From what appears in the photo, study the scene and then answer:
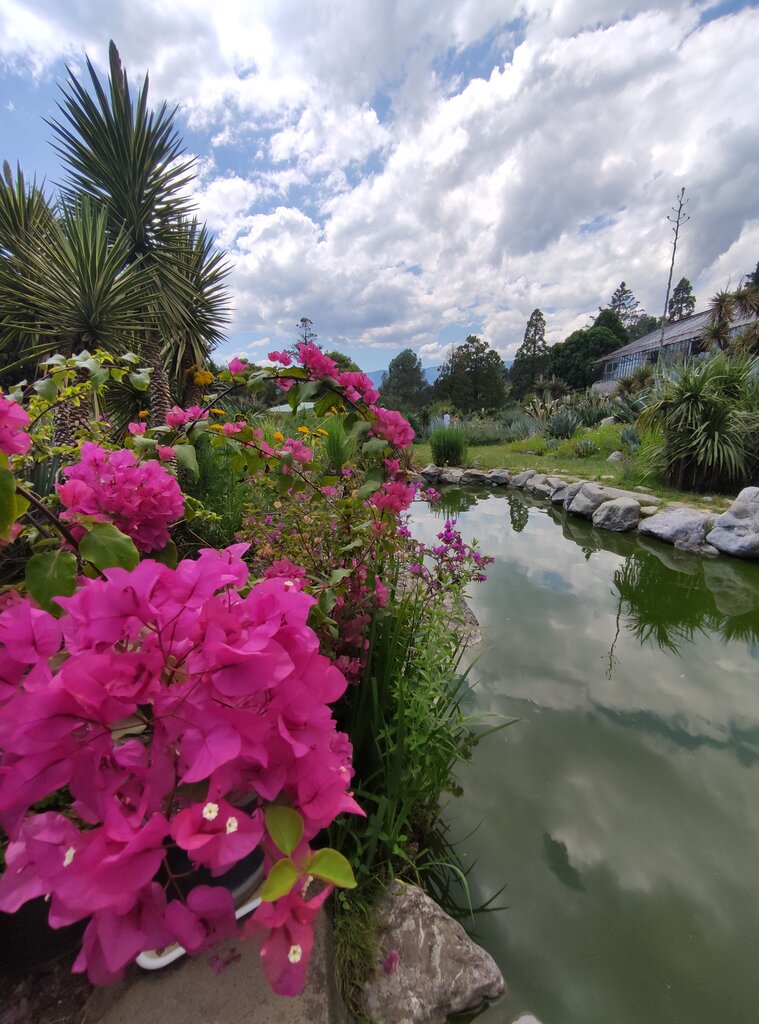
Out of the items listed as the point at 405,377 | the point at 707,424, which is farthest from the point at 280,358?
the point at 405,377

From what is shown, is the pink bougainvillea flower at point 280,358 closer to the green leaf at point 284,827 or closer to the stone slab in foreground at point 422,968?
the green leaf at point 284,827

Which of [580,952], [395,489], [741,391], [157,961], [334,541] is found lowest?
[580,952]

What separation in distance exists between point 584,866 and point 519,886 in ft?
0.80

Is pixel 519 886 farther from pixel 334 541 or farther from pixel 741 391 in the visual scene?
pixel 741 391

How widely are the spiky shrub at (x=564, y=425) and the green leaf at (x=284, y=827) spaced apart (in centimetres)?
1449

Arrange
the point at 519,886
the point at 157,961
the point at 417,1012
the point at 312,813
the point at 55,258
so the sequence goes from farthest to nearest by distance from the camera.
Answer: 1. the point at 55,258
2. the point at 519,886
3. the point at 417,1012
4. the point at 157,961
5. the point at 312,813

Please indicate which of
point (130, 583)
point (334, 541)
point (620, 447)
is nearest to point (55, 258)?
point (334, 541)

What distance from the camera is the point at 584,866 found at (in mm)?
1467

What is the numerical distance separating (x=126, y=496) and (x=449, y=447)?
11.1 m

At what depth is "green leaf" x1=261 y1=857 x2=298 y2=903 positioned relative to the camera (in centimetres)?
33

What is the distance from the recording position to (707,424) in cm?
631

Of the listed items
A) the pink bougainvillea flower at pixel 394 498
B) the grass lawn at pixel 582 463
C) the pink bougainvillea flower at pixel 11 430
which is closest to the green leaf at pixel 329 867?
the pink bougainvillea flower at pixel 11 430

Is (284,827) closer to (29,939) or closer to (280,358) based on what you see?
(29,939)

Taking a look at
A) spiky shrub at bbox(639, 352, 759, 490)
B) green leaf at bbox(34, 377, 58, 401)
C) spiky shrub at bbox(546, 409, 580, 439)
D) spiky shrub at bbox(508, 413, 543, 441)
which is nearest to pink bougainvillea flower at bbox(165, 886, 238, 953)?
green leaf at bbox(34, 377, 58, 401)
